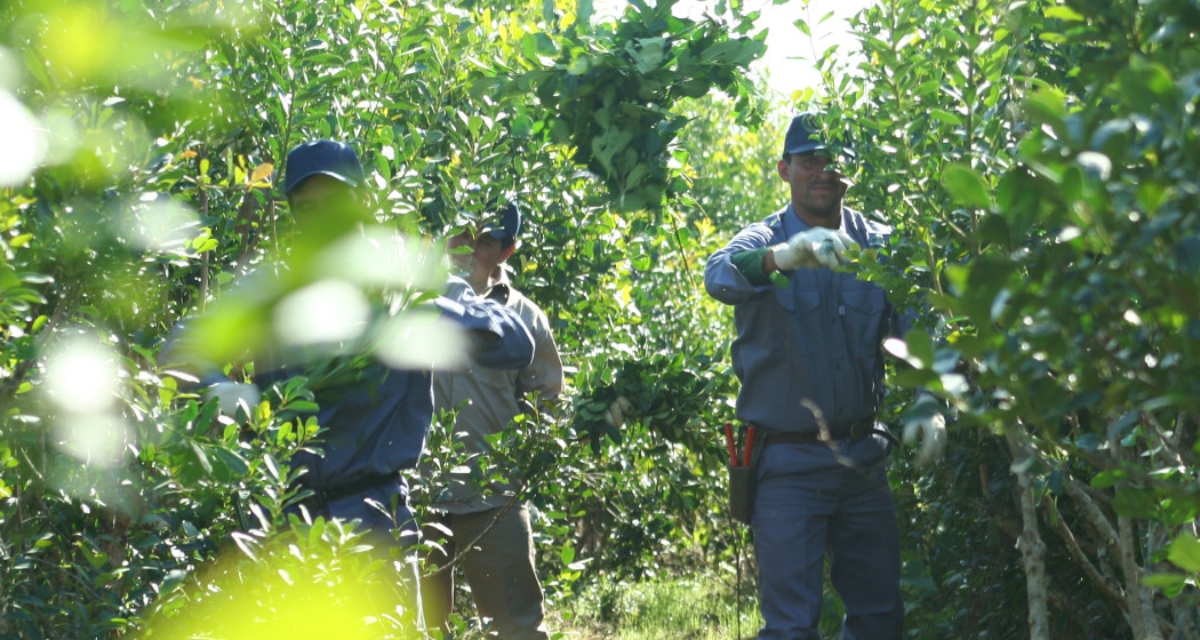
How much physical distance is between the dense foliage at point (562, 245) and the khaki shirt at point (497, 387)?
1.34ft

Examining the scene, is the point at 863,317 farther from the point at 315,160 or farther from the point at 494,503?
the point at 315,160

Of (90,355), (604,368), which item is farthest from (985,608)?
(90,355)

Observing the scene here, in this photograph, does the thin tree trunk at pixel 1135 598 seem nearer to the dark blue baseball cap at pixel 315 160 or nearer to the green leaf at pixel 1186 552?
the green leaf at pixel 1186 552

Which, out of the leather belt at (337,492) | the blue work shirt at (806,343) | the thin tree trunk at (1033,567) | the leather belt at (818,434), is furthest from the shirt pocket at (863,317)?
the leather belt at (337,492)

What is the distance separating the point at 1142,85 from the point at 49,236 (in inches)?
55.8

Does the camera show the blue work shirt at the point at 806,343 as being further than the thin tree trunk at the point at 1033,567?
Yes

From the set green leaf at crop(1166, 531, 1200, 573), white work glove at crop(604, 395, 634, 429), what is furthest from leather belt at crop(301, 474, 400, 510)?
green leaf at crop(1166, 531, 1200, 573)

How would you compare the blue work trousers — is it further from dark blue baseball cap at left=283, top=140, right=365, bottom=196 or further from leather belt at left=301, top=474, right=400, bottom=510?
dark blue baseball cap at left=283, top=140, right=365, bottom=196

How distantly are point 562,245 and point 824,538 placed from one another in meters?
2.04

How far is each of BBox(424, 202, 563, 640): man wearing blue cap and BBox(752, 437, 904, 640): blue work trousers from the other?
0.89m

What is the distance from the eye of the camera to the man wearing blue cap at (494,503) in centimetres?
489

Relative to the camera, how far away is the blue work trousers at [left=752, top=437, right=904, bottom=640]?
172 inches

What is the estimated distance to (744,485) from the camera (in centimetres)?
454

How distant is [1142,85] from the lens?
1.25 meters
